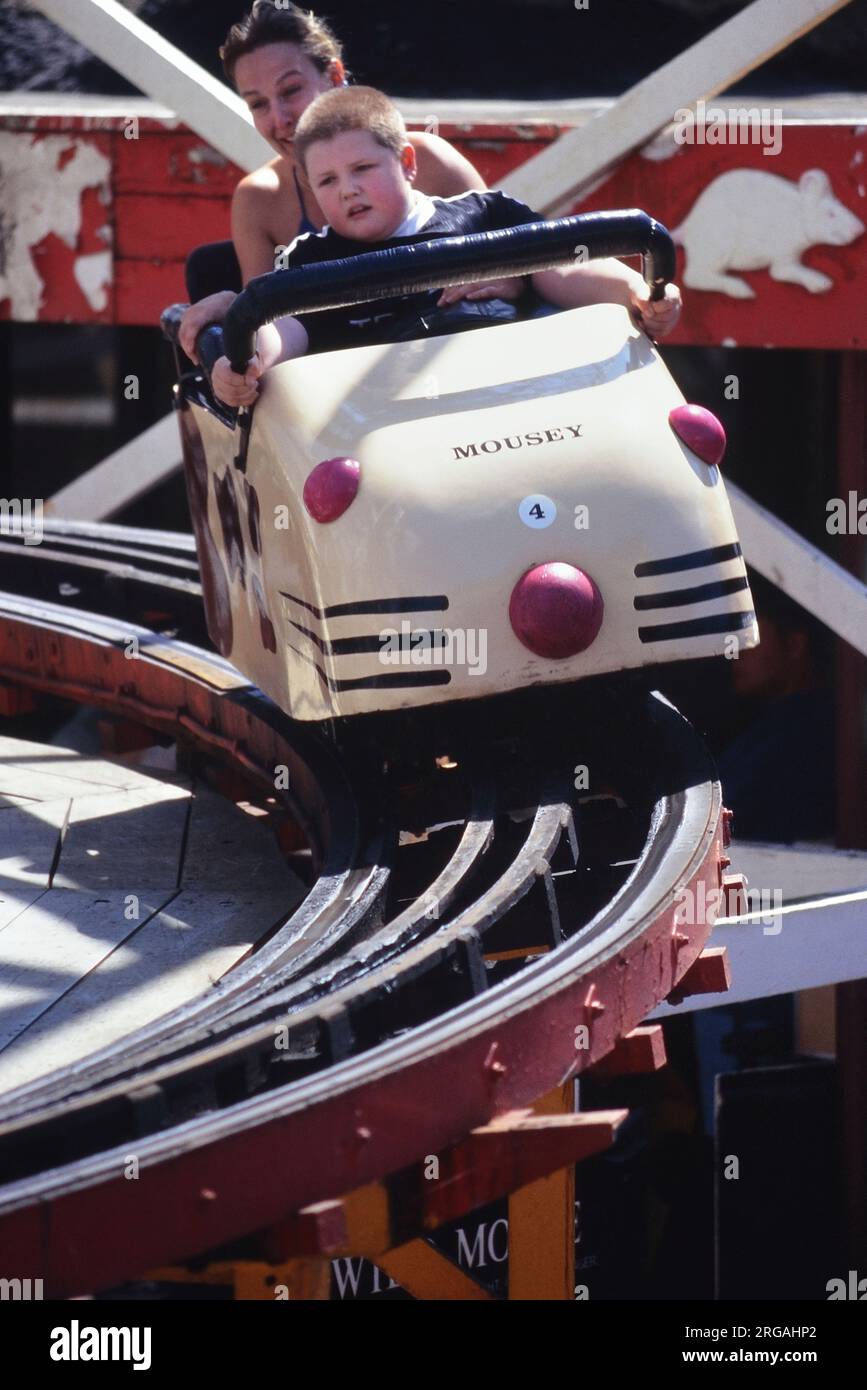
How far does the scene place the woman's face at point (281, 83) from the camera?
3422 millimetres

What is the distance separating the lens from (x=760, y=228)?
4727 millimetres

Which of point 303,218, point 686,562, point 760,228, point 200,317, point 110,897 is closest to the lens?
point 686,562

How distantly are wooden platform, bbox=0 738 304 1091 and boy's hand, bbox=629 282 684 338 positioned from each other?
1109 millimetres

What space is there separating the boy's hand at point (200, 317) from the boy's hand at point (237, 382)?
268 mm

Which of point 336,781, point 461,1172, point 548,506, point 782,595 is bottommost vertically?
point 461,1172

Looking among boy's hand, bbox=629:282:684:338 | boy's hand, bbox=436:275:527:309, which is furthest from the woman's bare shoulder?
boy's hand, bbox=629:282:684:338

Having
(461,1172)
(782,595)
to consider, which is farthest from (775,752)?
(461,1172)

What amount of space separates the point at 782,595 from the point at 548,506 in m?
3.67

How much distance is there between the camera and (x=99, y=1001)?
98.0 inches

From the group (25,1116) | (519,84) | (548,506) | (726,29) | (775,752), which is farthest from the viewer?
(519,84)

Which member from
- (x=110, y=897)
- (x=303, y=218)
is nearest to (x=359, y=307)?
(x=303, y=218)

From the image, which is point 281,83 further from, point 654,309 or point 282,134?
point 654,309

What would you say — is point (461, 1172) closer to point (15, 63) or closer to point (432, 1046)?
point (432, 1046)

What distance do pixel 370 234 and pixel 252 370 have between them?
13.9 inches
